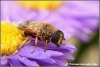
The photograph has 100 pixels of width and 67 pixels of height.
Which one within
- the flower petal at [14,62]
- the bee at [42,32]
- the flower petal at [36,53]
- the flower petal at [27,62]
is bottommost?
the flower petal at [14,62]

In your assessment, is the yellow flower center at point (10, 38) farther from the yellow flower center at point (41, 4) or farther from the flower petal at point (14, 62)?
the yellow flower center at point (41, 4)

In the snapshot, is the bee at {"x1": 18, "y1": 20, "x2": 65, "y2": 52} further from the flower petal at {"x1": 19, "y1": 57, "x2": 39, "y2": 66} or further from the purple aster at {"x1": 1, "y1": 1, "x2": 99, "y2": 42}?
the purple aster at {"x1": 1, "y1": 1, "x2": 99, "y2": 42}

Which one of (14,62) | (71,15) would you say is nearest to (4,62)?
(14,62)

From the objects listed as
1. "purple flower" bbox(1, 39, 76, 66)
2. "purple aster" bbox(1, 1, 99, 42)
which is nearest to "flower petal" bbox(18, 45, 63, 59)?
"purple flower" bbox(1, 39, 76, 66)

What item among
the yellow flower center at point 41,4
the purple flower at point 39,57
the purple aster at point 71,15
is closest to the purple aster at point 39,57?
the purple flower at point 39,57

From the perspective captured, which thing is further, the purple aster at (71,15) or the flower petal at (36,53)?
the purple aster at (71,15)

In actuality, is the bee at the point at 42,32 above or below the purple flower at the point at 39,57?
above

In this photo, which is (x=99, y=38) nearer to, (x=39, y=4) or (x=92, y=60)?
(x=92, y=60)

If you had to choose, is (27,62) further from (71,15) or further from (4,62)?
(71,15)
